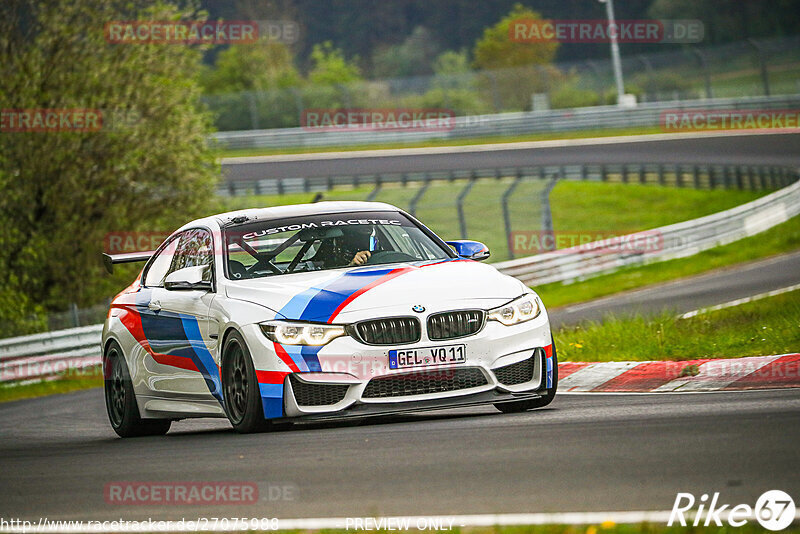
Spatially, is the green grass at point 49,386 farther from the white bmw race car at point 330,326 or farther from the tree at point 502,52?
the tree at point 502,52

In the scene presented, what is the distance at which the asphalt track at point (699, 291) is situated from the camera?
1936cm

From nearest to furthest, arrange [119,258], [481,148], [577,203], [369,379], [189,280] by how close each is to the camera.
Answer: [369,379]
[189,280]
[119,258]
[577,203]
[481,148]

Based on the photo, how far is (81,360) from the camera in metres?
21.6

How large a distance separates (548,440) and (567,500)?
5.31 feet

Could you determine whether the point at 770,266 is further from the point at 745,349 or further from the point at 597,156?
the point at 597,156

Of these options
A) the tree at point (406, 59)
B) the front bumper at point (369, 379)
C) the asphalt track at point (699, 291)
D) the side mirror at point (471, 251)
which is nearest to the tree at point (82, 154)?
the asphalt track at point (699, 291)

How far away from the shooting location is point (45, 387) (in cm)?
2097

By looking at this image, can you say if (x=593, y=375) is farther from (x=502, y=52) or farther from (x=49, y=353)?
(x=502, y=52)

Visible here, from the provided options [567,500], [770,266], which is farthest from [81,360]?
[567,500]

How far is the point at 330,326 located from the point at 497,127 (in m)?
43.7

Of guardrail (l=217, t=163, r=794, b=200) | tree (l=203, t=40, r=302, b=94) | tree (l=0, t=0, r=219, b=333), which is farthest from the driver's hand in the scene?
tree (l=203, t=40, r=302, b=94)

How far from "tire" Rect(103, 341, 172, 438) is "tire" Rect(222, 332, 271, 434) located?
167 cm

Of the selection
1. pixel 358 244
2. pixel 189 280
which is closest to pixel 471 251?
pixel 358 244

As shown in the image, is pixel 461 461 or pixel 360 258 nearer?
pixel 461 461
